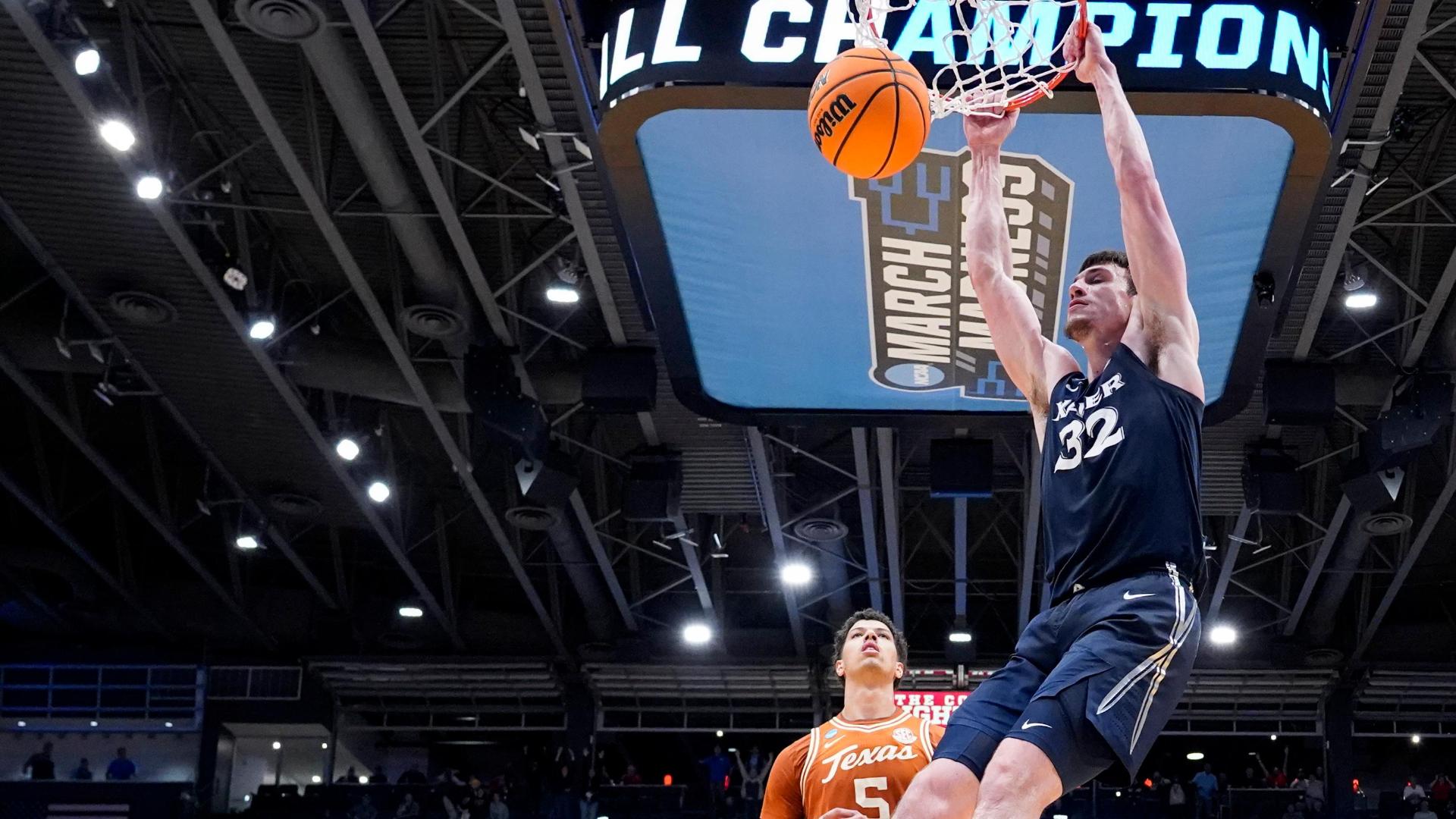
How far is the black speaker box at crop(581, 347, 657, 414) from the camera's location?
18.1 meters

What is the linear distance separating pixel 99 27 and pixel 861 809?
39.9 ft

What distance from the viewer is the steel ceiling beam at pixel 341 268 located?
14273 millimetres

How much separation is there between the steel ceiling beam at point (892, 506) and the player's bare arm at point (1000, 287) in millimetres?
13900

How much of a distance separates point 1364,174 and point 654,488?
32.0 feet

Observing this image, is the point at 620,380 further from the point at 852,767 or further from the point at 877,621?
the point at 852,767

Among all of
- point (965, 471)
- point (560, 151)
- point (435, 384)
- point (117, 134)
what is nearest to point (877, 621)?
point (560, 151)

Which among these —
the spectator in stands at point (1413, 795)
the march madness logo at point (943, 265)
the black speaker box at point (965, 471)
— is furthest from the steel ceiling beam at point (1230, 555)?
the march madness logo at point (943, 265)

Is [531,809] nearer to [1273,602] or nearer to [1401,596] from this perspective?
[1273,602]

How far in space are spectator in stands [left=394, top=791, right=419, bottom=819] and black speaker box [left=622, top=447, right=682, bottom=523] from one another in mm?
7571

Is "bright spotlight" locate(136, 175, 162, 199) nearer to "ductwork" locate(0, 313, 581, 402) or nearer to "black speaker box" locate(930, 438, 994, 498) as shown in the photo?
"ductwork" locate(0, 313, 581, 402)

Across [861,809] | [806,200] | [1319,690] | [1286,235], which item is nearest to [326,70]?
[806,200]

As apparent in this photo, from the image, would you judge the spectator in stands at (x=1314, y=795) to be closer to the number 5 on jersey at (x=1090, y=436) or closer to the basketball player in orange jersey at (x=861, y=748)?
the basketball player in orange jersey at (x=861, y=748)

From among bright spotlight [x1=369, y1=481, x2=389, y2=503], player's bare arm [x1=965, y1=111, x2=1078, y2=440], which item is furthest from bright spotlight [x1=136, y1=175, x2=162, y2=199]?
player's bare arm [x1=965, y1=111, x2=1078, y2=440]

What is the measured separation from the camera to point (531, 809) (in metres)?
26.5
